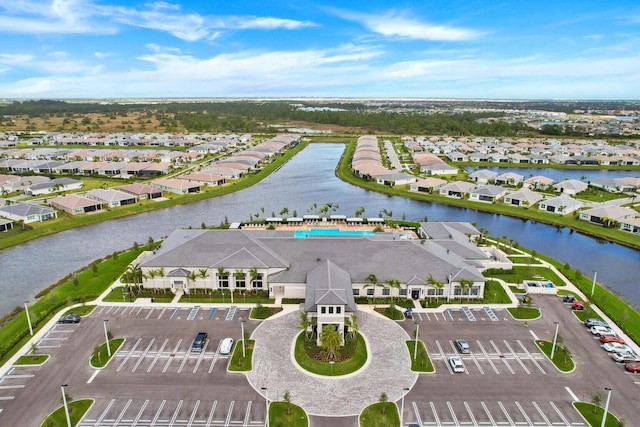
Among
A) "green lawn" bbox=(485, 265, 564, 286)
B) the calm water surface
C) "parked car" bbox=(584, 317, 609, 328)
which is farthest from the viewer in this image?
the calm water surface

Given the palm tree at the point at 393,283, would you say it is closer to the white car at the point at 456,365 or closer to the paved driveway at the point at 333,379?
the paved driveway at the point at 333,379

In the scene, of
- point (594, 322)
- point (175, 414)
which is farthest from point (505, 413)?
point (175, 414)

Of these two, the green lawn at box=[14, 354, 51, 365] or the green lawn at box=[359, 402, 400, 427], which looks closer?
the green lawn at box=[359, 402, 400, 427]

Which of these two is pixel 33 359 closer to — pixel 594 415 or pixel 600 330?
pixel 594 415

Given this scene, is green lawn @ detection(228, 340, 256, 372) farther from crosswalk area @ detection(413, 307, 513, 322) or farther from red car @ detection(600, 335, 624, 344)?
red car @ detection(600, 335, 624, 344)

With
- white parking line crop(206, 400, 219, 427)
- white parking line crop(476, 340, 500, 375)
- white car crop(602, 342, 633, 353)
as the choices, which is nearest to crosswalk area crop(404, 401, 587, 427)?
white parking line crop(476, 340, 500, 375)

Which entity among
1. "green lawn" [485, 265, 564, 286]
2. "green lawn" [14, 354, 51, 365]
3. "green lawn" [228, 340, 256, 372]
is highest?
"green lawn" [485, 265, 564, 286]

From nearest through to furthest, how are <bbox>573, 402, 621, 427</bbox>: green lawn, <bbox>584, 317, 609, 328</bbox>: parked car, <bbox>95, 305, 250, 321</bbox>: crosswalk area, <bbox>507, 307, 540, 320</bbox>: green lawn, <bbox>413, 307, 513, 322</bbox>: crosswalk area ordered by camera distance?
<bbox>573, 402, 621, 427</bbox>: green lawn, <bbox>584, 317, 609, 328</bbox>: parked car, <bbox>95, 305, 250, 321</bbox>: crosswalk area, <bbox>413, 307, 513, 322</bbox>: crosswalk area, <bbox>507, 307, 540, 320</bbox>: green lawn
